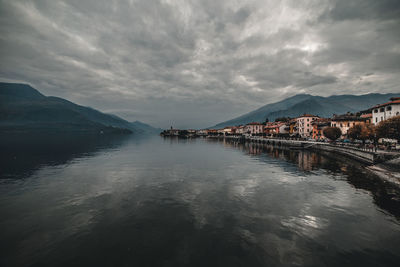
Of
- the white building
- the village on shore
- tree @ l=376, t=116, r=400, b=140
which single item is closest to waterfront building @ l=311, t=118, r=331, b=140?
the village on shore

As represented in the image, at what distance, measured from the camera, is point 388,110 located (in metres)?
62.7

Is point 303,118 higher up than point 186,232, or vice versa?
point 303,118

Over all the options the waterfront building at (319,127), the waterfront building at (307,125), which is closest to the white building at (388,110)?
the waterfront building at (319,127)

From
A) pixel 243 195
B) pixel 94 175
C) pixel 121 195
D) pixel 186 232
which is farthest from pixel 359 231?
pixel 94 175

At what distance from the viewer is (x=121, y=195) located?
22.9 m

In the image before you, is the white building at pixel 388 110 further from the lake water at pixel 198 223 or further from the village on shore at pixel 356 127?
the lake water at pixel 198 223

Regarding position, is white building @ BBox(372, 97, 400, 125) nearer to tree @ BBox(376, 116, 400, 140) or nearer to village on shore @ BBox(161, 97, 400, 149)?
village on shore @ BBox(161, 97, 400, 149)

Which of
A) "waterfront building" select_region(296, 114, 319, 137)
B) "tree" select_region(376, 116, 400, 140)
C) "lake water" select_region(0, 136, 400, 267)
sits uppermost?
"waterfront building" select_region(296, 114, 319, 137)

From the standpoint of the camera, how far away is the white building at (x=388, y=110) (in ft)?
197

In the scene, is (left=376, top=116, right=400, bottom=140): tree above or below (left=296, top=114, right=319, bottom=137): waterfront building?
below

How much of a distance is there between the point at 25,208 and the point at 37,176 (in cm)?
1685

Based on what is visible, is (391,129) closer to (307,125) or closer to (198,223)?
(198,223)

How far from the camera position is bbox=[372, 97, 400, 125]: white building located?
5991 centimetres

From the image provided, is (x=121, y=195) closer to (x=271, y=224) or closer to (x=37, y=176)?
(x=271, y=224)
